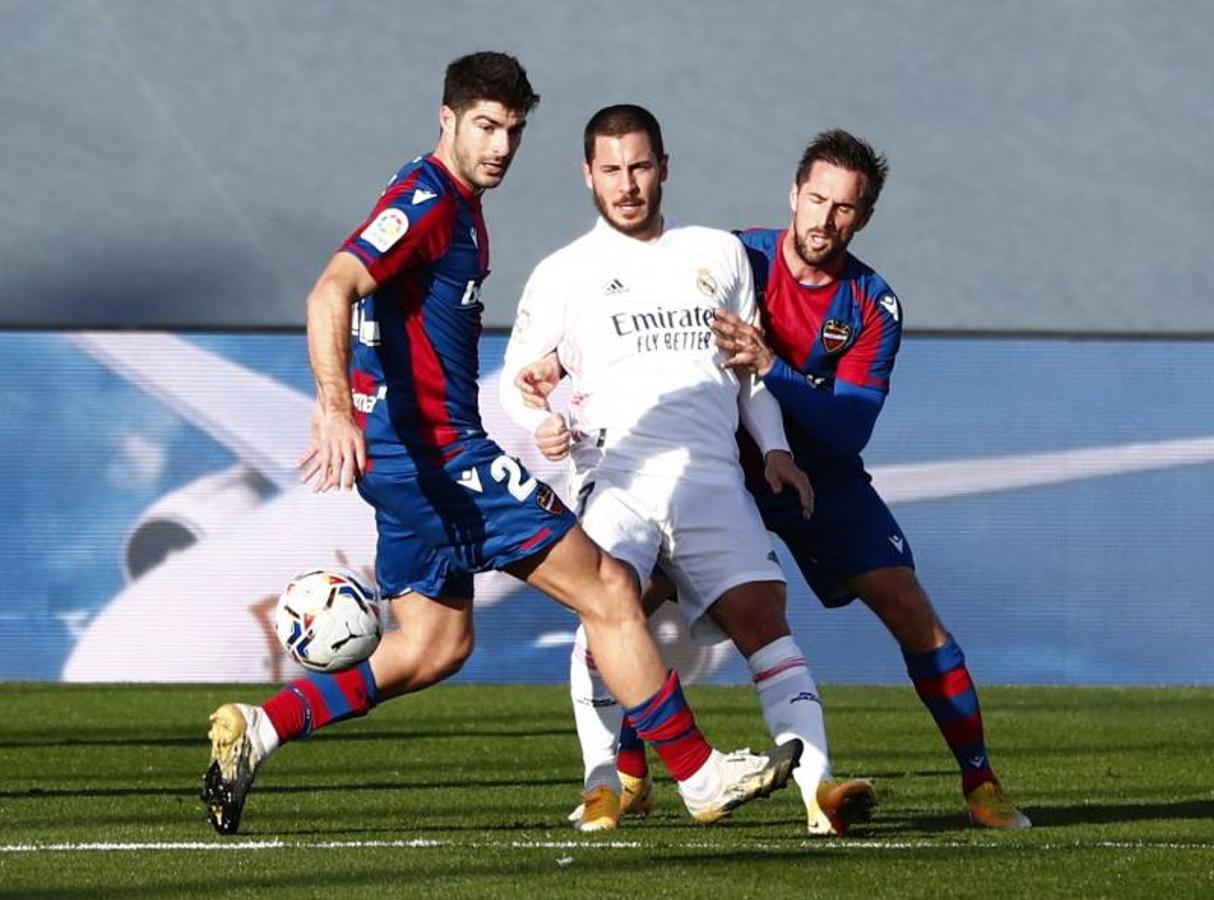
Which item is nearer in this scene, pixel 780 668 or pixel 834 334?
pixel 780 668

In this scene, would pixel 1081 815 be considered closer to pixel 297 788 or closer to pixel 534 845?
pixel 534 845

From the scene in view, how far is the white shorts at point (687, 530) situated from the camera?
268 inches

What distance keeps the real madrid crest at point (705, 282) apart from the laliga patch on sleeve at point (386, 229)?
3.66ft

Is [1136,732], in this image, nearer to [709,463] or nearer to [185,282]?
[709,463]

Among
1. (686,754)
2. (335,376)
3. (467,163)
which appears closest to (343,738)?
(686,754)

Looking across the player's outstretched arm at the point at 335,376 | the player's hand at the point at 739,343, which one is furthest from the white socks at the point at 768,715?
the player's outstretched arm at the point at 335,376

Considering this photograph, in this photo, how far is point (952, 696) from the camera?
24.0 ft

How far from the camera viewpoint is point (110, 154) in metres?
18.6

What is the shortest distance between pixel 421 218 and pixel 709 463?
1214 millimetres

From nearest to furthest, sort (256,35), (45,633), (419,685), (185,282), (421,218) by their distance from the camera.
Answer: (421,218) → (419,685) → (45,633) → (185,282) → (256,35)

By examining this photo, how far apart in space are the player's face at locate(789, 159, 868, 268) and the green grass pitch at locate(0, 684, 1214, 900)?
5.58 ft

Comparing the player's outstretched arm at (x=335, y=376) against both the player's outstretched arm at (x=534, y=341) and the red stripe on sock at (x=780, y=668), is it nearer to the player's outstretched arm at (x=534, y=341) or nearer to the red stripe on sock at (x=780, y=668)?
the player's outstretched arm at (x=534, y=341)

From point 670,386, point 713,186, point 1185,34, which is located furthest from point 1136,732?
point 1185,34

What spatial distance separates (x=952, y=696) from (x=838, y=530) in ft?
2.02
